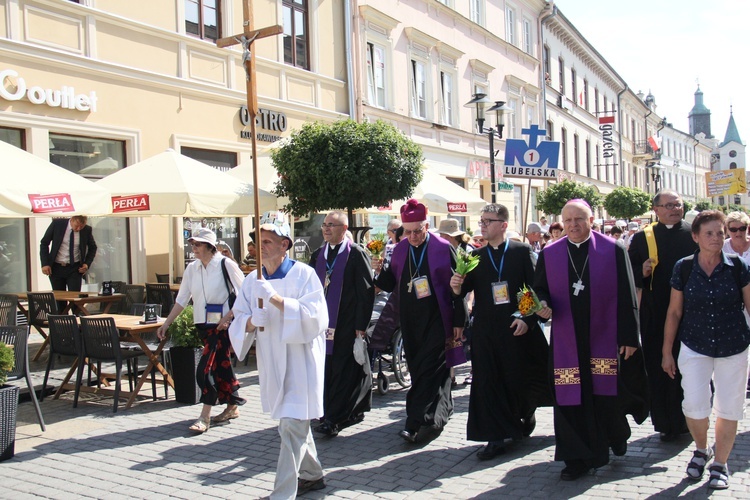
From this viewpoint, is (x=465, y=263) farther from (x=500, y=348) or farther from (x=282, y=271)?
(x=282, y=271)

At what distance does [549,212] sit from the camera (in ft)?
90.9

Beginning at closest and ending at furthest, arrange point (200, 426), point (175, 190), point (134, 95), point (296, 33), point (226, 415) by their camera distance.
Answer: point (200, 426) → point (226, 415) → point (175, 190) → point (134, 95) → point (296, 33)

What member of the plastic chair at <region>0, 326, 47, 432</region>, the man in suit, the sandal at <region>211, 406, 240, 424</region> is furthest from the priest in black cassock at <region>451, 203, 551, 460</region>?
the man in suit

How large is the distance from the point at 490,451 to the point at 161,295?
588 centimetres

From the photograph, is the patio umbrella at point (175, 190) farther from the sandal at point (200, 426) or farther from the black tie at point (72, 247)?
the sandal at point (200, 426)

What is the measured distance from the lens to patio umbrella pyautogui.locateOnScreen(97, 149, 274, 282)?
909 cm

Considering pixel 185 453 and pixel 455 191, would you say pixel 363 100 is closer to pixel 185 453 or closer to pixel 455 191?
pixel 455 191

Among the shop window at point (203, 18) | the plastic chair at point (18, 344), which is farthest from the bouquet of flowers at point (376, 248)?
the shop window at point (203, 18)

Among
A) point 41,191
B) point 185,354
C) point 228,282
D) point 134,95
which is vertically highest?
point 134,95

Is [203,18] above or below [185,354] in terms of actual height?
above

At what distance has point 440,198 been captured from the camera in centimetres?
1318

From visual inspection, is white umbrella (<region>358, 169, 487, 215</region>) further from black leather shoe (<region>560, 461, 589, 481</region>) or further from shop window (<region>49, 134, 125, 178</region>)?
black leather shoe (<region>560, 461, 589, 481</region>)

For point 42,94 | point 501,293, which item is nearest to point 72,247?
point 42,94

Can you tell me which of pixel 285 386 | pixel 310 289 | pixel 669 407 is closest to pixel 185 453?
pixel 285 386
